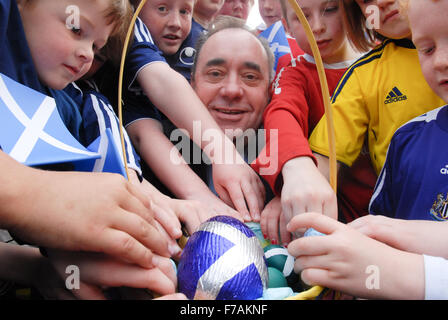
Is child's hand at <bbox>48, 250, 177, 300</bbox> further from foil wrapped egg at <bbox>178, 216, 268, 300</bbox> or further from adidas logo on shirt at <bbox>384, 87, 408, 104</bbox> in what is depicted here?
adidas logo on shirt at <bbox>384, 87, 408, 104</bbox>

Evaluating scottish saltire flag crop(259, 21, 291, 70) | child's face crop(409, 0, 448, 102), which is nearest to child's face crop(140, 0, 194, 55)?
scottish saltire flag crop(259, 21, 291, 70)

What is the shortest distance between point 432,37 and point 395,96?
0.66ft

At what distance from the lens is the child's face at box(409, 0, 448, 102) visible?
2.01 feet

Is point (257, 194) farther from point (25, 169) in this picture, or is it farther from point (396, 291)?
point (25, 169)

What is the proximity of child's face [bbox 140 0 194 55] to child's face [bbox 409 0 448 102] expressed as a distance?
797 mm

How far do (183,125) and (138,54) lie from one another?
255mm

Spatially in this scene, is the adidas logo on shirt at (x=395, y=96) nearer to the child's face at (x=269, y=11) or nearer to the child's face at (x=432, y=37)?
the child's face at (x=432, y=37)

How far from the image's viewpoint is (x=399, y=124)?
2.65 ft

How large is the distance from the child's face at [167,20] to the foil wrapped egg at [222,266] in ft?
2.90

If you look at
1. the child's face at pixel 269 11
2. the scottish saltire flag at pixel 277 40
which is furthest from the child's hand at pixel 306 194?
the child's face at pixel 269 11

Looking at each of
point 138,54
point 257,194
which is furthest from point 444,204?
point 138,54

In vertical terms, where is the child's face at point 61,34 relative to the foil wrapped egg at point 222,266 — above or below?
above

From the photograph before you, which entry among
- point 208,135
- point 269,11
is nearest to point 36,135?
point 208,135

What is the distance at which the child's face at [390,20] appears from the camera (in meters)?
0.78
